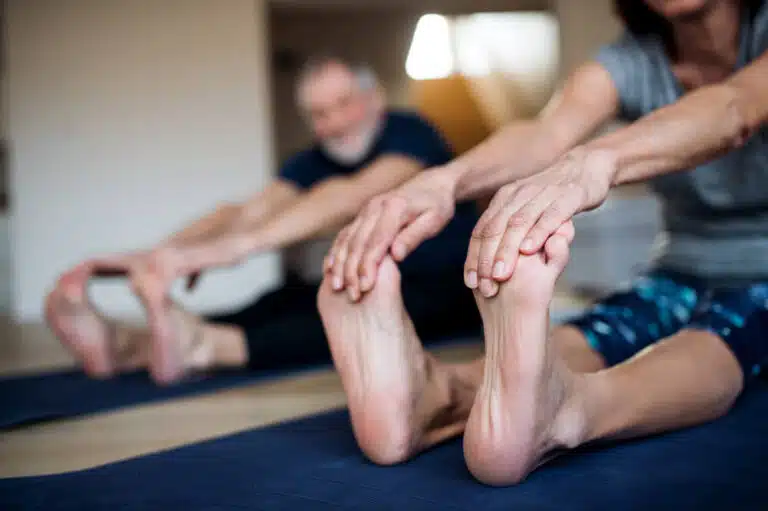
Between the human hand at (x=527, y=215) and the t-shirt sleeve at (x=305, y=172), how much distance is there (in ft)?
4.60

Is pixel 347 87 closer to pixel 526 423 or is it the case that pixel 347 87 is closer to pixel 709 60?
pixel 709 60

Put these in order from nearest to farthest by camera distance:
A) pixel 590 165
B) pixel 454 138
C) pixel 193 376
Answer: pixel 590 165
pixel 193 376
pixel 454 138

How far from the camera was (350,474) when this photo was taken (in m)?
0.91

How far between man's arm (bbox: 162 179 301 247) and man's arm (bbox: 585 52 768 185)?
1.27 m

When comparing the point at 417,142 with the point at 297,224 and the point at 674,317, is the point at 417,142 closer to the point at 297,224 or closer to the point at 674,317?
the point at 297,224

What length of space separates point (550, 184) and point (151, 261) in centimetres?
110

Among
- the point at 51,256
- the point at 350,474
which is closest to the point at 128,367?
the point at 350,474

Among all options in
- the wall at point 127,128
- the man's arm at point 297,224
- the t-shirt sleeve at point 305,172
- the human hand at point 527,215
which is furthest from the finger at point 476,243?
the wall at point 127,128

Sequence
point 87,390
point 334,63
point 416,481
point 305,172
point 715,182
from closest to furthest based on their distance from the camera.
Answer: point 416,481 → point 715,182 → point 87,390 → point 334,63 → point 305,172

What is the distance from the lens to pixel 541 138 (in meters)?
1.15

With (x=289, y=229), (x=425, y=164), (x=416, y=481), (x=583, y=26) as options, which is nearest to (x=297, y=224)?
(x=289, y=229)

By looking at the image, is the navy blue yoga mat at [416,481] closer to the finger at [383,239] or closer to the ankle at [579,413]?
the ankle at [579,413]

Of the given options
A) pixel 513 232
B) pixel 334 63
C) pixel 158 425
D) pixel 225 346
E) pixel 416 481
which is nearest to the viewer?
pixel 513 232

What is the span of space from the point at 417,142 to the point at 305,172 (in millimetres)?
434
